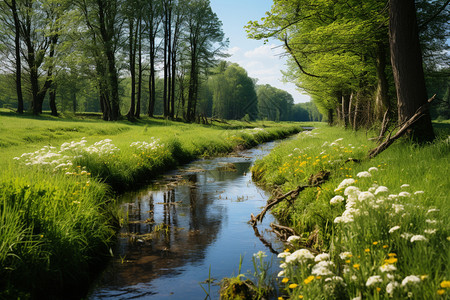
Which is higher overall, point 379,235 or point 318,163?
point 318,163

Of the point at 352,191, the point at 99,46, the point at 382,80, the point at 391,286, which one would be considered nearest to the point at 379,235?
the point at 352,191

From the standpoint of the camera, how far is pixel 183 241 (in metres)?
5.71

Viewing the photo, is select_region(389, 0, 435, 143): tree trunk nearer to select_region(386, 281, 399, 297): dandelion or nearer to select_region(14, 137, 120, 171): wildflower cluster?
select_region(386, 281, 399, 297): dandelion

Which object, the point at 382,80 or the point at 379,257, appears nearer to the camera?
the point at 379,257

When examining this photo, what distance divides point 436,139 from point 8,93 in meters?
48.3

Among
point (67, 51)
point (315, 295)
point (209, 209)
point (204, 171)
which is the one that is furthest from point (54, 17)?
point (315, 295)

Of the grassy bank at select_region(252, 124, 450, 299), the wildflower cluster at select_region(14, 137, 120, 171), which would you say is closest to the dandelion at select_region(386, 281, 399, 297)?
the grassy bank at select_region(252, 124, 450, 299)

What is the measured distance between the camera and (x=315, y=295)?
2.88 metres

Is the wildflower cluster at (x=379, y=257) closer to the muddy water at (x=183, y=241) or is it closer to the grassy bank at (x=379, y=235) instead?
the grassy bank at (x=379, y=235)

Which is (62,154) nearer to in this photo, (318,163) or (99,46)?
(318,163)

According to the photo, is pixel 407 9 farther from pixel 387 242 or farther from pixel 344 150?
pixel 387 242

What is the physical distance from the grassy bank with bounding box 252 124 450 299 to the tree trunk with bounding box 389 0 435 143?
984mm

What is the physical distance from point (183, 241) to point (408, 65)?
6.41m

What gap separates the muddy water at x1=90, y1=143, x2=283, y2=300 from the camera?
4258 mm
